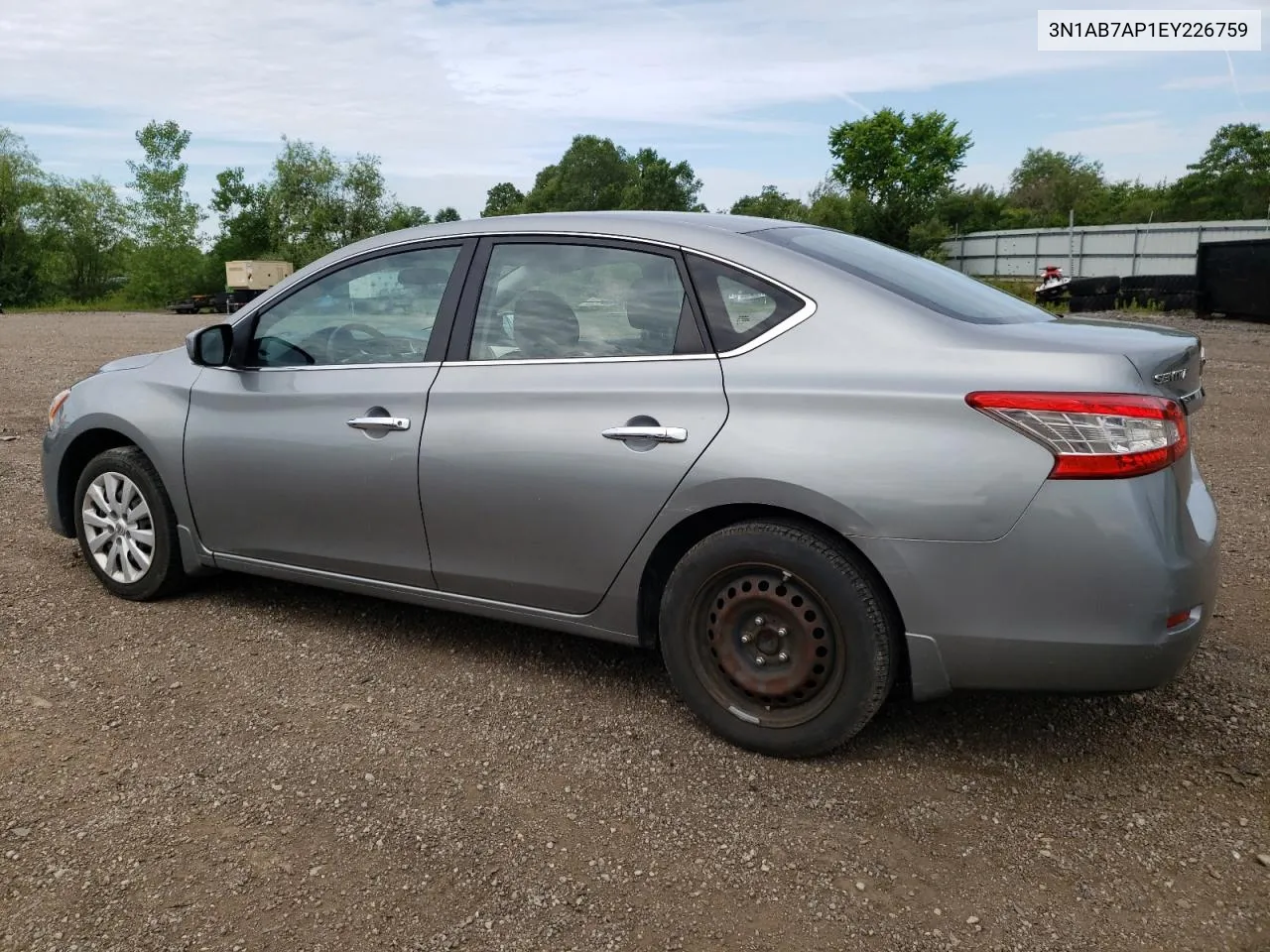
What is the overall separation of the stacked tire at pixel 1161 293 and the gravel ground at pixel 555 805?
2141cm

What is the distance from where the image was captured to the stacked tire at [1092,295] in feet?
80.0

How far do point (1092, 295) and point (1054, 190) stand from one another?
218 ft

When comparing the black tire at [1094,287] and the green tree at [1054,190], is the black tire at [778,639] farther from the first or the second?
the green tree at [1054,190]

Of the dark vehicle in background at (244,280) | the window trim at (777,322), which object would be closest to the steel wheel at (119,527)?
the window trim at (777,322)

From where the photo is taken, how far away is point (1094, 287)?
26188mm

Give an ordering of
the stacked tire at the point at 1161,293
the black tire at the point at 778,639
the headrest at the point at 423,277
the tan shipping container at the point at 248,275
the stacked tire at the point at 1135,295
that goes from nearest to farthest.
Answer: the black tire at the point at 778,639 < the headrest at the point at 423,277 < the stacked tire at the point at 1161,293 < the stacked tire at the point at 1135,295 < the tan shipping container at the point at 248,275

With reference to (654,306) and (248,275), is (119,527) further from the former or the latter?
(248,275)

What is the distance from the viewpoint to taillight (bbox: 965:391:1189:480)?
107 inches

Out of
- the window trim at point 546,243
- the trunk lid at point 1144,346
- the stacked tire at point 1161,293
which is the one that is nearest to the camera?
the trunk lid at point 1144,346

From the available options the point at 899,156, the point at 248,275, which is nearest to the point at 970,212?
the point at 899,156

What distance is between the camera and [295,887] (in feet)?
A: 8.52

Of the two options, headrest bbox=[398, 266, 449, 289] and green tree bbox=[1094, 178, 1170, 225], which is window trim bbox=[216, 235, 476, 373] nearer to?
headrest bbox=[398, 266, 449, 289]

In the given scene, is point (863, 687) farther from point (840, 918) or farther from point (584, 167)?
point (584, 167)

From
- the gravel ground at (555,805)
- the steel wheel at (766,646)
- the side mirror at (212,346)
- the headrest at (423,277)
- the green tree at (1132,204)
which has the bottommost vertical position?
the gravel ground at (555,805)
